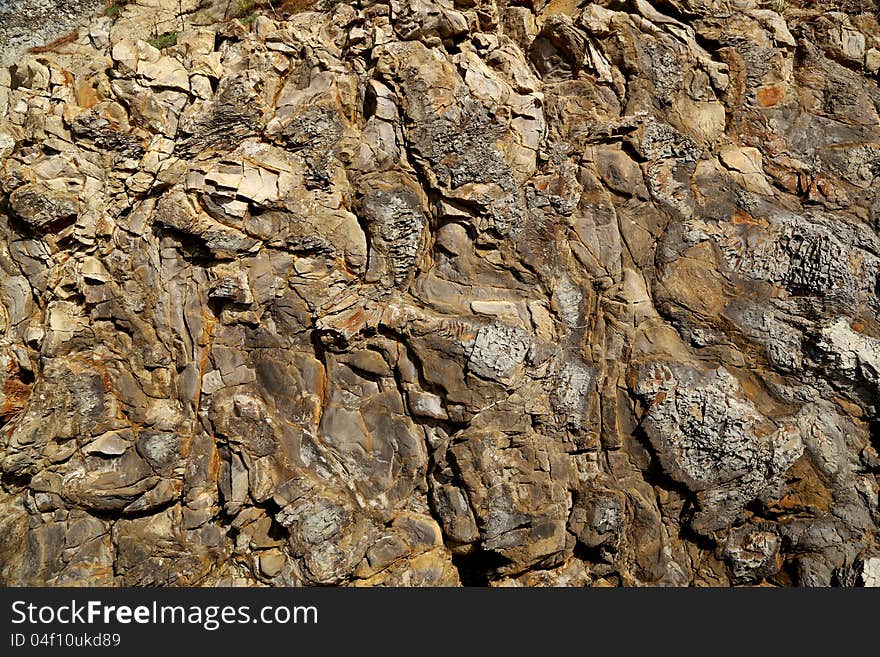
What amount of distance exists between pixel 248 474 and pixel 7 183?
427cm

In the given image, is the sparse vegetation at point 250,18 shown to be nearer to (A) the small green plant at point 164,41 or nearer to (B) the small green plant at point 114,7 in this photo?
(A) the small green plant at point 164,41

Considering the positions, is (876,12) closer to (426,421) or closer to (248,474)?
(426,421)

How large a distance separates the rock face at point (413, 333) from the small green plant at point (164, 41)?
364 millimetres

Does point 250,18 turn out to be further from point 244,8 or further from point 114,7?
point 114,7

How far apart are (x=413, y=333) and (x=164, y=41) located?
5.00m

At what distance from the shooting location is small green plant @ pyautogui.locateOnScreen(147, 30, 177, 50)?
7.24m

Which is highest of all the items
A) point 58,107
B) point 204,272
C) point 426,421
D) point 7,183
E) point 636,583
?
point 58,107

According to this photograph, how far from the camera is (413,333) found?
639cm

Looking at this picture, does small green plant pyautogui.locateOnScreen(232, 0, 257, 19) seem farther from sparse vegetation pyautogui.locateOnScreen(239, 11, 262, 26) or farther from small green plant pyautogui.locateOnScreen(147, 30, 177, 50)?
small green plant pyautogui.locateOnScreen(147, 30, 177, 50)

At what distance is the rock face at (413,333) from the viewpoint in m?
6.34

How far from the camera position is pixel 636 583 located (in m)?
6.60


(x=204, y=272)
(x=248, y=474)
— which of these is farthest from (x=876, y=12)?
(x=248, y=474)

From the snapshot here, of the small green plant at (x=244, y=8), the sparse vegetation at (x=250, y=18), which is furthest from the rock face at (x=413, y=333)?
the small green plant at (x=244, y=8)

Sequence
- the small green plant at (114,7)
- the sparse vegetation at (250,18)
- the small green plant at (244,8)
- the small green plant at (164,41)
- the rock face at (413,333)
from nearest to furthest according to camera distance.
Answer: the rock face at (413,333)
the small green plant at (164,41)
the sparse vegetation at (250,18)
the small green plant at (244,8)
the small green plant at (114,7)
